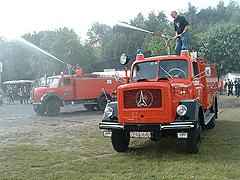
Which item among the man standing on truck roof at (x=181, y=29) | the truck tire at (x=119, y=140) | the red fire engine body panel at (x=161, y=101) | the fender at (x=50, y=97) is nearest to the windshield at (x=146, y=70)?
the red fire engine body panel at (x=161, y=101)

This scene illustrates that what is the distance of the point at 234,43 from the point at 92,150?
3989 cm

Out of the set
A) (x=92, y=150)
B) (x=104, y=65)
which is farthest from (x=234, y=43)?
(x=92, y=150)

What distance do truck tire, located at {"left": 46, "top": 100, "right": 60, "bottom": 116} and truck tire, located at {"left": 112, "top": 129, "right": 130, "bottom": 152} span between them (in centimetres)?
1046

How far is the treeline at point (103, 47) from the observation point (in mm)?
43312

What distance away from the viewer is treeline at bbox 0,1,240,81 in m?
43.3

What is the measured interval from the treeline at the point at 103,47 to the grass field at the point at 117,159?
35151mm

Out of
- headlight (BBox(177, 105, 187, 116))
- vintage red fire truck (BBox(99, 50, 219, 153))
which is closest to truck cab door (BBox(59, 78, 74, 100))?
vintage red fire truck (BBox(99, 50, 219, 153))

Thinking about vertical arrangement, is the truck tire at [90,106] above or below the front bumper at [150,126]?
below

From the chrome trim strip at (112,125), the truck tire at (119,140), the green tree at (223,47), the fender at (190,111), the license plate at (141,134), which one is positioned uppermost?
the green tree at (223,47)

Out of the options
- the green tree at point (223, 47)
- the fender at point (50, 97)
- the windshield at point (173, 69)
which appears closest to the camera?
the windshield at point (173, 69)

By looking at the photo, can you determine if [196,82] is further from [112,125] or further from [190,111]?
[112,125]

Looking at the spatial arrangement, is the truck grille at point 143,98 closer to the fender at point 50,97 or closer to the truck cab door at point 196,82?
the truck cab door at point 196,82

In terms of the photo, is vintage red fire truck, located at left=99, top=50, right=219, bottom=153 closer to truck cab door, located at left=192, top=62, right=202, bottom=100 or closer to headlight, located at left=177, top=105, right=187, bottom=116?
headlight, located at left=177, top=105, right=187, bottom=116

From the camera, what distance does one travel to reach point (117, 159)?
663 centimetres
